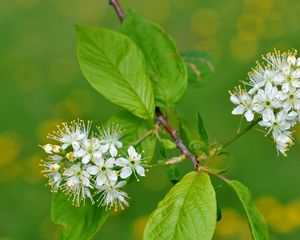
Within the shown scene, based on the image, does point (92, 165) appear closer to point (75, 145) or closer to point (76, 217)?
point (75, 145)

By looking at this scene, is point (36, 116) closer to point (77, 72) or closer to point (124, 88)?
point (77, 72)

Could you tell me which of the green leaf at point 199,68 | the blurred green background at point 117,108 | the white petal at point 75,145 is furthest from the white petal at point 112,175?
the blurred green background at point 117,108

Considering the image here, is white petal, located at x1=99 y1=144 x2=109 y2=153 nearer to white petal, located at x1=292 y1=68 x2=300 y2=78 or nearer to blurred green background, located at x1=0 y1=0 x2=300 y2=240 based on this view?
white petal, located at x1=292 y1=68 x2=300 y2=78

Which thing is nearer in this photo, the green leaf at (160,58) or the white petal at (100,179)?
the white petal at (100,179)

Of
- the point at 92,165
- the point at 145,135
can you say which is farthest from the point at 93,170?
the point at 145,135

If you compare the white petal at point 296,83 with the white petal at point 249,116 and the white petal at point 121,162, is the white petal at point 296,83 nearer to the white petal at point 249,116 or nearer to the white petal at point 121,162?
the white petal at point 249,116

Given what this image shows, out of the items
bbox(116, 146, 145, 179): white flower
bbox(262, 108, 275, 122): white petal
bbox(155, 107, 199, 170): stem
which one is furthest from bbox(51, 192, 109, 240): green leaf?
bbox(262, 108, 275, 122): white petal
